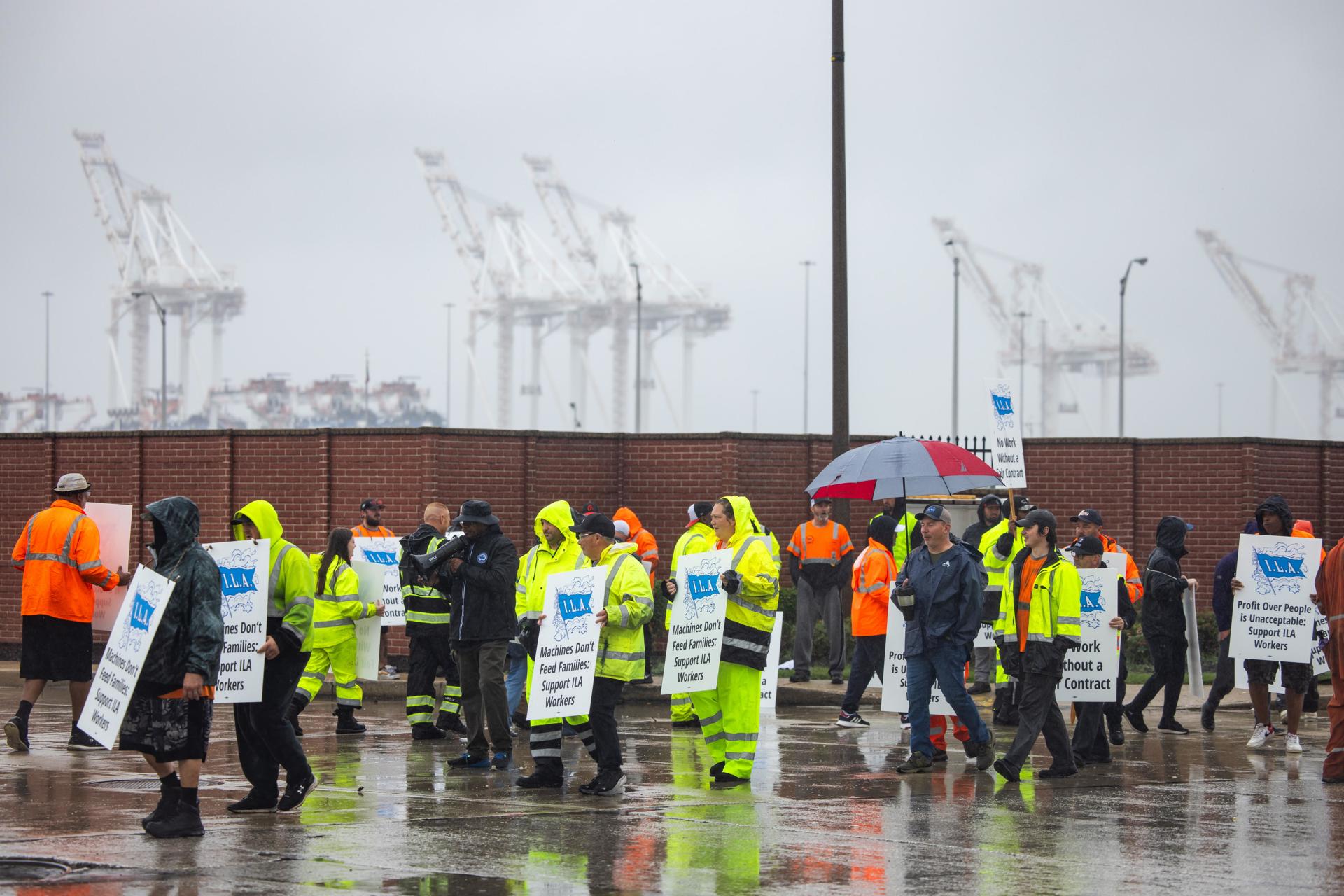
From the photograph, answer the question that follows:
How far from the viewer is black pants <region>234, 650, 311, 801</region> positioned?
30.5 ft

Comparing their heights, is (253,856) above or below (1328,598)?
below

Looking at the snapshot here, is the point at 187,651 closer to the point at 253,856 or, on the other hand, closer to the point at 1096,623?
the point at 253,856

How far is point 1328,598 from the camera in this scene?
11.1 meters

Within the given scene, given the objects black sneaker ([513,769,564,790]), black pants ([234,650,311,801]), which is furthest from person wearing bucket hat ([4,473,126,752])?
black sneaker ([513,769,564,790])

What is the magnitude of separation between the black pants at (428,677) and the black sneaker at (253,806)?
12.3 ft

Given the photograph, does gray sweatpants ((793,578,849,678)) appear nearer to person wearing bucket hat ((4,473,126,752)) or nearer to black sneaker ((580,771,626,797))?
black sneaker ((580,771,626,797))

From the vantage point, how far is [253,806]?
934cm

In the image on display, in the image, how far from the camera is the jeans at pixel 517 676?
1288 centimetres

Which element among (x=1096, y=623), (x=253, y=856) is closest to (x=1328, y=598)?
(x=1096, y=623)

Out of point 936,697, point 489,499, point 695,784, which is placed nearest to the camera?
point 695,784

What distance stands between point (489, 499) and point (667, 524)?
239cm

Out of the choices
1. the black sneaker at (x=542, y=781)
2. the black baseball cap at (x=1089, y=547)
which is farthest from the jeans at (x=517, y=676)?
the black baseball cap at (x=1089, y=547)

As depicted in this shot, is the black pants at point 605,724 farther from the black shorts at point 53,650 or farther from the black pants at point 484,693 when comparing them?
the black shorts at point 53,650

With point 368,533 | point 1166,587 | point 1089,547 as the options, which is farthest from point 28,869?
point 368,533
